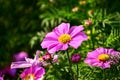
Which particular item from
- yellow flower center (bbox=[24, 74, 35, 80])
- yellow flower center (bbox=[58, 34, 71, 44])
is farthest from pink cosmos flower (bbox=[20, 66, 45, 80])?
yellow flower center (bbox=[58, 34, 71, 44])

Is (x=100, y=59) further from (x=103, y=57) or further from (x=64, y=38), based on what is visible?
(x=64, y=38)

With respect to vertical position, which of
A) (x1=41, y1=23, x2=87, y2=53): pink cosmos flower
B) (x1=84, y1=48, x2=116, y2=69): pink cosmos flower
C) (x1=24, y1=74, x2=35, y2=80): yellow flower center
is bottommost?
(x1=24, y1=74, x2=35, y2=80): yellow flower center

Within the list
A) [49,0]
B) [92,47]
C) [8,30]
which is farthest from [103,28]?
[8,30]

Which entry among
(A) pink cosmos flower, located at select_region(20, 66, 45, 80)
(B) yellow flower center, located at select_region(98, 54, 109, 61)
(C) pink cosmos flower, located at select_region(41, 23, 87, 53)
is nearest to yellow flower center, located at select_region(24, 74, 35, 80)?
(A) pink cosmos flower, located at select_region(20, 66, 45, 80)

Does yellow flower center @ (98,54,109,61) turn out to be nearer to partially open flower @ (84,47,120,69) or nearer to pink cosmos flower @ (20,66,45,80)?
partially open flower @ (84,47,120,69)

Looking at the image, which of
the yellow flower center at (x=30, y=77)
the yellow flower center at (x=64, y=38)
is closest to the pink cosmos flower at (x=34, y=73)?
the yellow flower center at (x=30, y=77)

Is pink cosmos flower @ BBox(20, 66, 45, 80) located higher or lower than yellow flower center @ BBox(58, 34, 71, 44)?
lower

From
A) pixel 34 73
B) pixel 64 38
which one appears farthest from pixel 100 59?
pixel 34 73

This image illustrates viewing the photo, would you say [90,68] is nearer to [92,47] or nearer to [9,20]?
[92,47]
